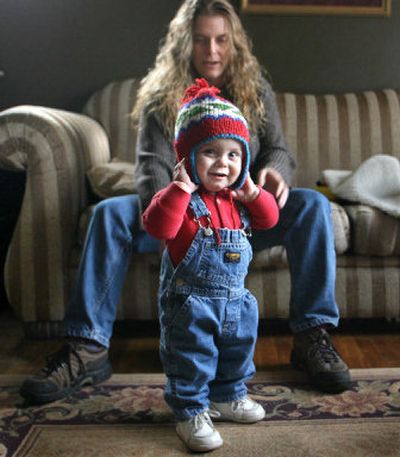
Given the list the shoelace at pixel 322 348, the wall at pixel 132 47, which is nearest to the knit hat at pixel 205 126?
the shoelace at pixel 322 348

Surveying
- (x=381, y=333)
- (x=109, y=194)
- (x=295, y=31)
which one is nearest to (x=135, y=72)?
(x=295, y=31)

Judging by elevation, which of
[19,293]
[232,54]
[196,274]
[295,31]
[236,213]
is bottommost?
[19,293]

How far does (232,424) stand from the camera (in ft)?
4.28

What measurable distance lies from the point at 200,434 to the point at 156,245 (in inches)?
26.0

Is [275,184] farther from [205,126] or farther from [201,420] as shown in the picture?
[201,420]

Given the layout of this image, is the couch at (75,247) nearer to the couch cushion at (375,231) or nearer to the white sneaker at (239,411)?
the couch cushion at (375,231)

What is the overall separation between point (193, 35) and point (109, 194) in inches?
21.6

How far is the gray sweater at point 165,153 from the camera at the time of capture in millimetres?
1612

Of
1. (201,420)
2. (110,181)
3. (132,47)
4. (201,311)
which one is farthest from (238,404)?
(132,47)

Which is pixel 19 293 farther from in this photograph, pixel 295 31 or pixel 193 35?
pixel 295 31

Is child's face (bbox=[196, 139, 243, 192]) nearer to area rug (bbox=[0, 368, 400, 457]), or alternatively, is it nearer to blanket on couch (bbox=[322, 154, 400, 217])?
area rug (bbox=[0, 368, 400, 457])

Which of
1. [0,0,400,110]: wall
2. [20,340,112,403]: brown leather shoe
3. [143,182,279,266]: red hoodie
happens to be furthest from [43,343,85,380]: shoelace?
[0,0,400,110]: wall

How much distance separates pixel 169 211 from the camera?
118 cm

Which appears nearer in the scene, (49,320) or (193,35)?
(193,35)
